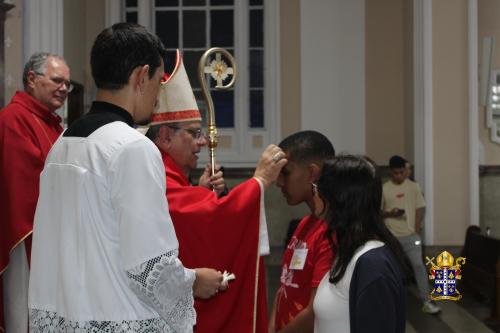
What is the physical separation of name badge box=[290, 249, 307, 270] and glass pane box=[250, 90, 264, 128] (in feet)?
27.7

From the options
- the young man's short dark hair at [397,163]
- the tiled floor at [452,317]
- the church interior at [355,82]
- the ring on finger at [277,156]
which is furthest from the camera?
the church interior at [355,82]

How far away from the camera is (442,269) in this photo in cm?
319

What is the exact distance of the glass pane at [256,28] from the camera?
10.8m

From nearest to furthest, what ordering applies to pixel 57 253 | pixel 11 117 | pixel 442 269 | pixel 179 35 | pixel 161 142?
pixel 57 253 < pixel 161 142 < pixel 442 269 < pixel 11 117 < pixel 179 35

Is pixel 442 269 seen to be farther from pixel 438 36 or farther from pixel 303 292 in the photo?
pixel 438 36

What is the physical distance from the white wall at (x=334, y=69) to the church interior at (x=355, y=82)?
0.05ft

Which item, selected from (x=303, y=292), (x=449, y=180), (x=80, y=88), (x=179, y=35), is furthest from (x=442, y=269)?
(x=179, y=35)

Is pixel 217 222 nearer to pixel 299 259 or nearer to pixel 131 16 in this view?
pixel 299 259

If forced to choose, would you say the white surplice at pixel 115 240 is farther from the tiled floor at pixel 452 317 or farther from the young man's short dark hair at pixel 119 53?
the tiled floor at pixel 452 317

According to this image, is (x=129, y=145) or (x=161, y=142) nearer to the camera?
(x=129, y=145)

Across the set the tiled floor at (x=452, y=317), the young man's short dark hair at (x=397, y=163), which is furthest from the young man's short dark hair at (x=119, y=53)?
the young man's short dark hair at (x=397, y=163)

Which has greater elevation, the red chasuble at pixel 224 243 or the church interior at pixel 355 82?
the church interior at pixel 355 82

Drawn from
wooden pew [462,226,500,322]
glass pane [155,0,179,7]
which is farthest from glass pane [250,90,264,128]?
wooden pew [462,226,500,322]

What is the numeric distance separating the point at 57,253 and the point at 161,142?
841mm
